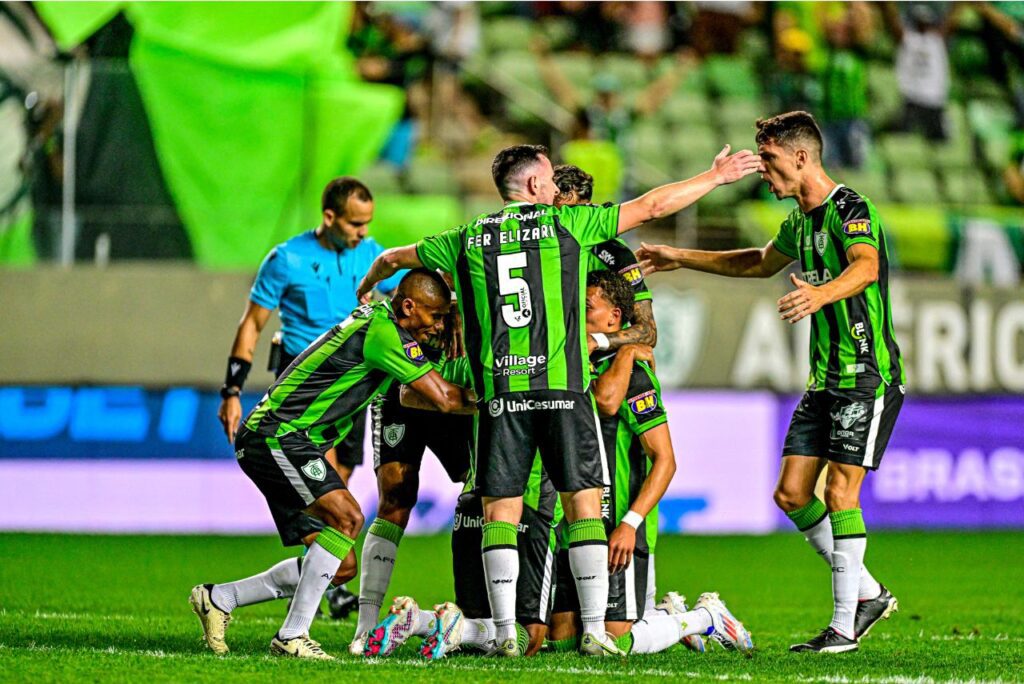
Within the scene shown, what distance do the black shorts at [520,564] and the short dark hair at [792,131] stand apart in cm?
200

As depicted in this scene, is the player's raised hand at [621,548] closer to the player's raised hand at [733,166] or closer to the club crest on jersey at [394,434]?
the club crest on jersey at [394,434]

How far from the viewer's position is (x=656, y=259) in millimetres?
7180

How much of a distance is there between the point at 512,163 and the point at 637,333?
96cm

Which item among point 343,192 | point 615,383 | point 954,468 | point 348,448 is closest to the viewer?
point 615,383

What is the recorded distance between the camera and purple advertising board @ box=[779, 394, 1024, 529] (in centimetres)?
1373

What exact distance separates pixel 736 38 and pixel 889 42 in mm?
1702

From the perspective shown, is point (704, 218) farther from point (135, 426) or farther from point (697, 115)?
point (135, 426)

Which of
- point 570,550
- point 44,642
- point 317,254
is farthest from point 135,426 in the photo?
point 570,550

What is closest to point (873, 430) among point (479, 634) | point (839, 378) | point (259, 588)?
point (839, 378)

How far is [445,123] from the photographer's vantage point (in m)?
14.1

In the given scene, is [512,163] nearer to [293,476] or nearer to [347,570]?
[293,476]

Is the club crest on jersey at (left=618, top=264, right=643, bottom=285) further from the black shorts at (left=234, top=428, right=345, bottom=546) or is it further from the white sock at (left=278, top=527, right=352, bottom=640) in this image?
the white sock at (left=278, top=527, right=352, bottom=640)

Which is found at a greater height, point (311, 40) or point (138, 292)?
point (311, 40)

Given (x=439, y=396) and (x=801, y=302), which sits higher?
(x=801, y=302)
